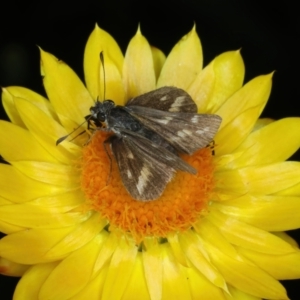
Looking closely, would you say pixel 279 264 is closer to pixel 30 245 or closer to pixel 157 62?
pixel 30 245

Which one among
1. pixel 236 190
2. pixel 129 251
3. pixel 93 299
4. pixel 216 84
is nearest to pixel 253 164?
pixel 236 190

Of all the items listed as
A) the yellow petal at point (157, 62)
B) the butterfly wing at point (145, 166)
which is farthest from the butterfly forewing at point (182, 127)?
the yellow petal at point (157, 62)

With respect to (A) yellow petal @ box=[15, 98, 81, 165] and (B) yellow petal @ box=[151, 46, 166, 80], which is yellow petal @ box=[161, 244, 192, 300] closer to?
(A) yellow petal @ box=[15, 98, 81, 165]

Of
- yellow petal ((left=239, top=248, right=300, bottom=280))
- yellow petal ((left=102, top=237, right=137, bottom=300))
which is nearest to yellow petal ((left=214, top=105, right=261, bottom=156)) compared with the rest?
yellow petal ((left=239, top=248, right=300, bottom=280))

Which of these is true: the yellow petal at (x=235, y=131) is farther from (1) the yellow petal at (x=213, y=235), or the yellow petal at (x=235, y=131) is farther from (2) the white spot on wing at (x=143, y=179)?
(2) the white spot on wing at (x=143, y=179)

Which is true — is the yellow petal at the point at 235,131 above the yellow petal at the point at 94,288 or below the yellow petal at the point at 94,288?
above

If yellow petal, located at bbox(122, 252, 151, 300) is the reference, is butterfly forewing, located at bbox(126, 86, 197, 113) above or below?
above
